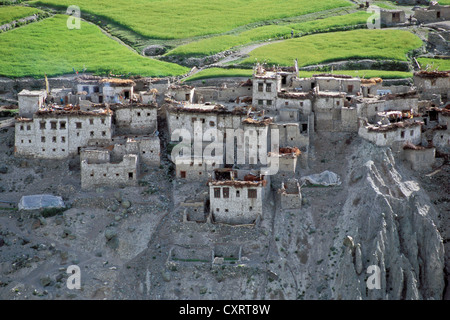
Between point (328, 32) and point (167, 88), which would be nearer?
point (167, 88)

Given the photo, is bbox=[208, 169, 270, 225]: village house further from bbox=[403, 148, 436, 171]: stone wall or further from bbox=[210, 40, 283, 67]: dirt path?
bbox=[210, 40, 283, 67]: dirt path

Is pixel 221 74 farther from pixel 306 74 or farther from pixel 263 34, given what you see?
pixel 263 34

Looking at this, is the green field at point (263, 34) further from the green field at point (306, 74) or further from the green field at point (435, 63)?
the green field at point (435, 63)

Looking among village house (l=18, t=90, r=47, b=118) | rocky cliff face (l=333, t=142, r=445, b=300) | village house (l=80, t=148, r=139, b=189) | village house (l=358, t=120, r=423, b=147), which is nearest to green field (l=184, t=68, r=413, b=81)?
village house (l=358, t=120, r=423, b=147)

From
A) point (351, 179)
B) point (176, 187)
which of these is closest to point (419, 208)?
point (351, 179)


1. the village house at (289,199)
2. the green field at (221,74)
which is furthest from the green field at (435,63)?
the village house at (289,199)
